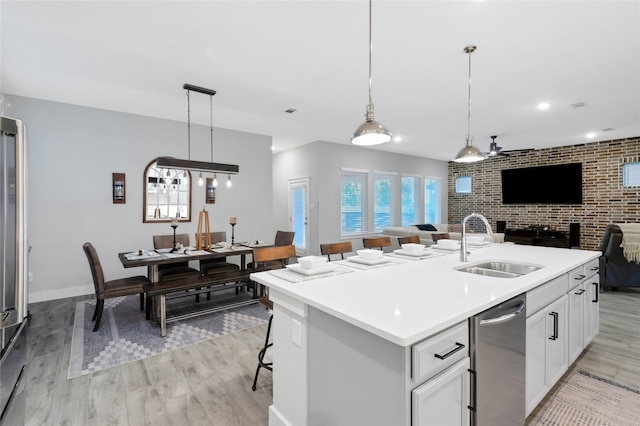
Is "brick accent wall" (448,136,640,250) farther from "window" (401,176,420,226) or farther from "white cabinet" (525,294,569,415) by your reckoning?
"white cabinet" (525,294,569,415)

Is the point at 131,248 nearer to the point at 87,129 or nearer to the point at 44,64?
the point at 87,129

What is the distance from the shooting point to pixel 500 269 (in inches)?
97.5

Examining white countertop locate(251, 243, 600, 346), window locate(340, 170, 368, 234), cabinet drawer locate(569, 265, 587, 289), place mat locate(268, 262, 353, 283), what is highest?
window locate(340, 170, 368, 234)

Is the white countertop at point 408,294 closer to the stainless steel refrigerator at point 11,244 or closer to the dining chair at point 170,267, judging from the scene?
the stainless steel refrigerator at point 11,244

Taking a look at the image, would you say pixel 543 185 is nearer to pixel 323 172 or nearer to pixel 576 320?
pixel 323 172

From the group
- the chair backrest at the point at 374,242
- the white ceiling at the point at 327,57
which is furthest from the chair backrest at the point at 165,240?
the chair backrest at the point at 374,242

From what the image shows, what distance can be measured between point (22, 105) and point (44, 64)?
1465 mm

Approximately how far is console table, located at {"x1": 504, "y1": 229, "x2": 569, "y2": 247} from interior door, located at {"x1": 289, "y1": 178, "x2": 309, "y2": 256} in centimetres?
541

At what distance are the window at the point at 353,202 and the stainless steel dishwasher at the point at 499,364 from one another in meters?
5.76

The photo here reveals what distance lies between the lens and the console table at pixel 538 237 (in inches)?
289

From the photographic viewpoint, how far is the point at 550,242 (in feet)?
24.5

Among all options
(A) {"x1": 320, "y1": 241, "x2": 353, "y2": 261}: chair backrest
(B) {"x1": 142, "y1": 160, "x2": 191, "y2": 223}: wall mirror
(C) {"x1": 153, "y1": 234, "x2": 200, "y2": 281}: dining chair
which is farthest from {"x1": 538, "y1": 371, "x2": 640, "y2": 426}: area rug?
(B) {"x1": 142, "y1": 160, "x2": 191, "y2": 223}: wall mirror

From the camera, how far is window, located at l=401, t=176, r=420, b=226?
344 inches

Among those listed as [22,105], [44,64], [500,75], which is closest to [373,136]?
[500,75]
